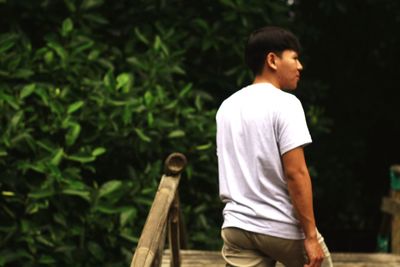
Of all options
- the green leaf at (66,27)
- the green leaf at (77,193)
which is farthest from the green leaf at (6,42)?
the green leaf at (77,193)

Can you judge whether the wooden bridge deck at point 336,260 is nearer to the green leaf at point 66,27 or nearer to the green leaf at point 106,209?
the green leaf at point 106,209

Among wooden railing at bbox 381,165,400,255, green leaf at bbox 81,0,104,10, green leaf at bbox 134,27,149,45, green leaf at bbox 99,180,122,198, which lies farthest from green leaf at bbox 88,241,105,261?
wooden railing at bbox 381,165,400,255

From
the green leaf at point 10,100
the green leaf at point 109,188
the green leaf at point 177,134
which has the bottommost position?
the green leaf at point 109,188

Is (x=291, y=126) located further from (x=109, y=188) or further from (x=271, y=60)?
(x=109, y=188)

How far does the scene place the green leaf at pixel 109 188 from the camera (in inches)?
265

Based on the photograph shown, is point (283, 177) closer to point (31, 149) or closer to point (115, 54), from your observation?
point (31, 149)

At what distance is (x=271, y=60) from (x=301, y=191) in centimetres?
53

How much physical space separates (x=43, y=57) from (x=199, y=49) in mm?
1517

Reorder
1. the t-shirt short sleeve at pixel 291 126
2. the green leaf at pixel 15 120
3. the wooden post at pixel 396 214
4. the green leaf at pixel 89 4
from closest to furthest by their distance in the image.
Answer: the t-shirt short sleeve at pixel 291 126 < the green leaf at pixel 15 120 < the green leaf at pixel 89 4 < the wooden post at pixel 396 214

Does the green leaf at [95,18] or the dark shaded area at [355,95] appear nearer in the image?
the green leaf at [95,18]

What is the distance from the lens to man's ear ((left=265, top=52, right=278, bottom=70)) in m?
4.07

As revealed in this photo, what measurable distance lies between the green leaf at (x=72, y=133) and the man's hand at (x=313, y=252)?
2.98 metres

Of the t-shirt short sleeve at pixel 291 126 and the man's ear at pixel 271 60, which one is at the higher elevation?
the man's ear at pixel 271 60

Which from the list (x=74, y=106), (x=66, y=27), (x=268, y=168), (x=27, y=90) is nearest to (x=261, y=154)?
(x=268, y=168)
